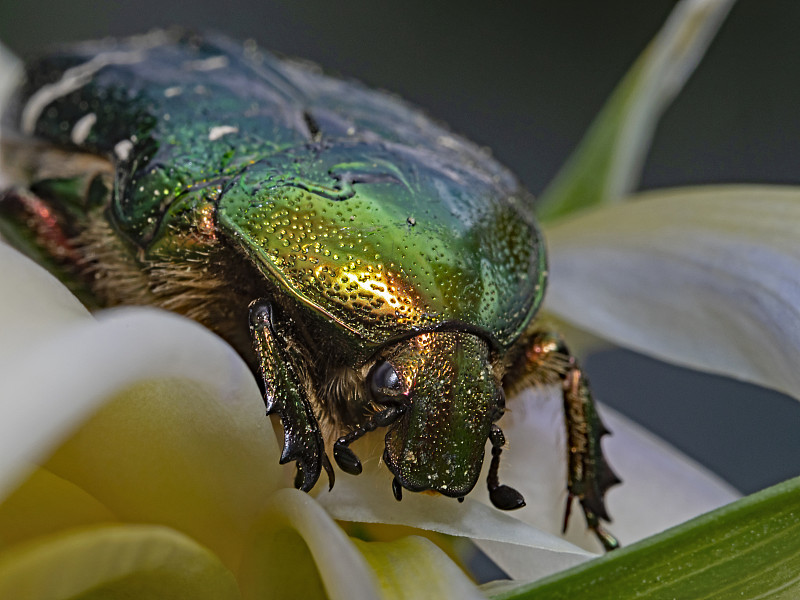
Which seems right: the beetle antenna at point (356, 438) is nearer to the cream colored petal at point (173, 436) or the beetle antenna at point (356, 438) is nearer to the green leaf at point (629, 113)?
the cream colored petal at point (173, 436)

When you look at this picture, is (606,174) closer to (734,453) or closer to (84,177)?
(84,177)

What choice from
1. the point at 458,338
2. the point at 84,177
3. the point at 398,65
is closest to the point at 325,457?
the point at 458,338

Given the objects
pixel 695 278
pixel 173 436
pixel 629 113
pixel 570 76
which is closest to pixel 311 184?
pixel 173 436

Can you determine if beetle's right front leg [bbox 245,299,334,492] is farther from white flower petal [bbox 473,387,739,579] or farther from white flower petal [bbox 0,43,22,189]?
white flower petal [bbox 0,43,22,189]

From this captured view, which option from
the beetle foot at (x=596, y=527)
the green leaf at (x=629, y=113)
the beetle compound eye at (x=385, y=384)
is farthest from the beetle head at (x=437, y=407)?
the green leaf at (x=629, y=113)

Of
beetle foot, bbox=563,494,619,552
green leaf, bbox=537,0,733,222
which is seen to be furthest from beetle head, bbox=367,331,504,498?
green leaf, bbox=537,0,733,222
